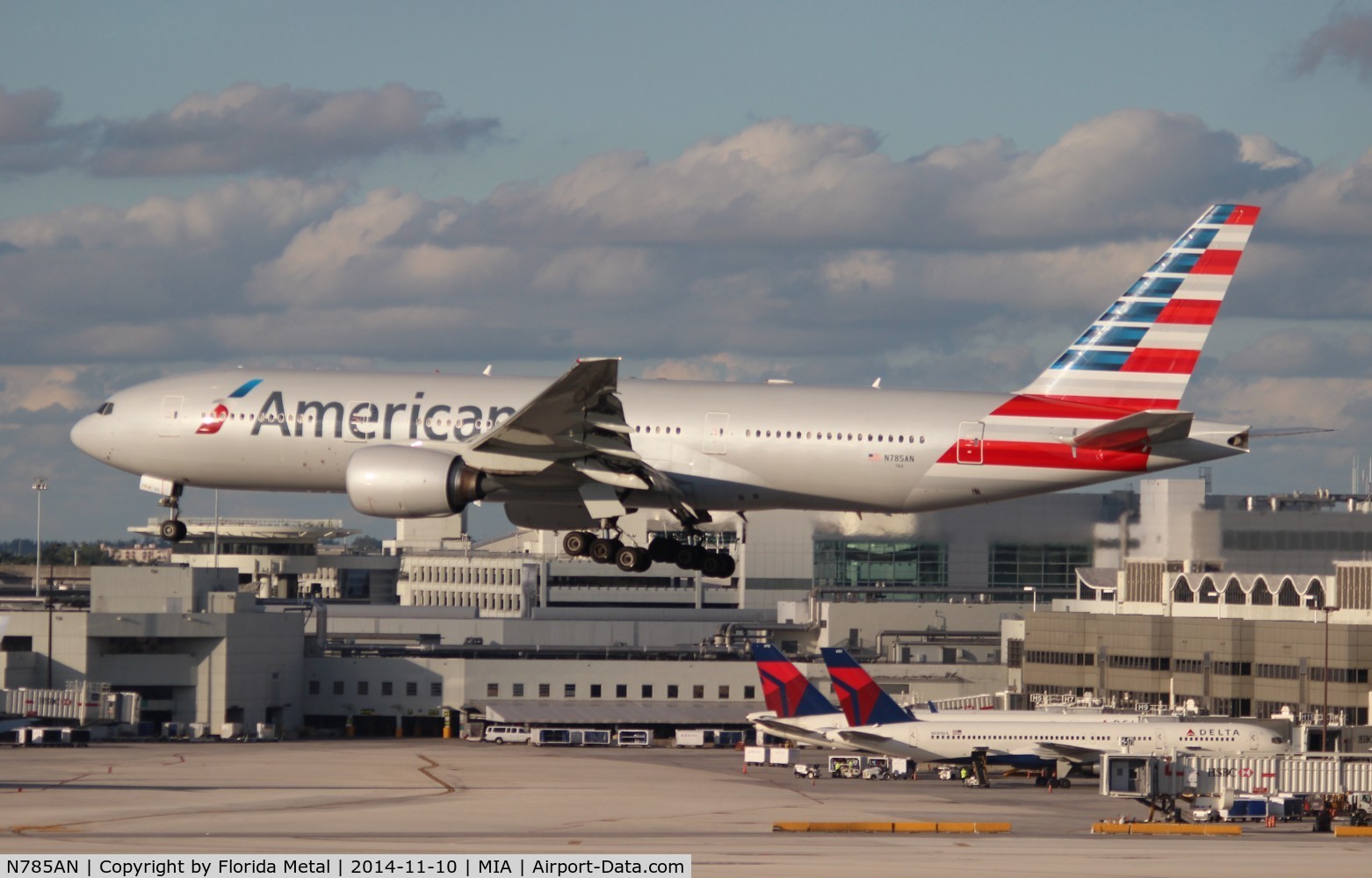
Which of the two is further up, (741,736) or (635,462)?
(635,462)

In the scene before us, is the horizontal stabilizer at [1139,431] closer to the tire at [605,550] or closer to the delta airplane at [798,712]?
the tire at [605,550]

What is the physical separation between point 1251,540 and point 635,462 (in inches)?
2260

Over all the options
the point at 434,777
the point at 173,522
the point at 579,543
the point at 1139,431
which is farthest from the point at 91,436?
the point at 1139,431

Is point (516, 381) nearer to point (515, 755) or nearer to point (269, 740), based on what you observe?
point (515, 755)

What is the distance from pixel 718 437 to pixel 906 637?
229 feet

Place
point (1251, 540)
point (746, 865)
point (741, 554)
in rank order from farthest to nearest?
point (741, 554)
point (1251, 540)
point (746, 865)

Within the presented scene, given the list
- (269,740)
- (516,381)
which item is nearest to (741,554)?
(269,740)

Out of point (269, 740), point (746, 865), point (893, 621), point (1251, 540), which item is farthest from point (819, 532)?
point (746, 865)

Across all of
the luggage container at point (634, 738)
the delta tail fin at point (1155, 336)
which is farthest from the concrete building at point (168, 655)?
the delta tail fin at point (1155, 336)

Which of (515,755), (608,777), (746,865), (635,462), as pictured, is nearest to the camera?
(746,865)

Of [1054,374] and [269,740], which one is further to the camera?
[269,740]

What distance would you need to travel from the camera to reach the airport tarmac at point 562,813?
173 ft

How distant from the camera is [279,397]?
59.0 meters

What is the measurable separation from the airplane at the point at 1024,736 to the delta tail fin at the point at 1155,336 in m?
27.2
